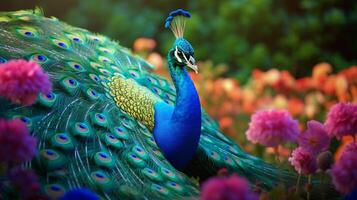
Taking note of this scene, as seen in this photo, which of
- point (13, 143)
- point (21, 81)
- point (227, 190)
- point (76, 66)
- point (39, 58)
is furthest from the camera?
point (76, 66)

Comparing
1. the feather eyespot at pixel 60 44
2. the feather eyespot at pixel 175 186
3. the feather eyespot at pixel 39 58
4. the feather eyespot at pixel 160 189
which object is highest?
the feather eyespot at pixel 60 44

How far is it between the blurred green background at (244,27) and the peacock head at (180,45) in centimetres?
430

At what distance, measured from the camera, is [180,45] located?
299 cm

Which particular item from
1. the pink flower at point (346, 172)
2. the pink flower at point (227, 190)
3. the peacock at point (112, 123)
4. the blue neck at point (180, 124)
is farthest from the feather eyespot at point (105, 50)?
the pink flower at point (227, 190)

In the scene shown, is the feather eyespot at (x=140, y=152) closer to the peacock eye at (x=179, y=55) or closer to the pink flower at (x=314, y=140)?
the peacock eye at (x=179, y=55)

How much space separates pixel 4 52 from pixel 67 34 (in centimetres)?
54

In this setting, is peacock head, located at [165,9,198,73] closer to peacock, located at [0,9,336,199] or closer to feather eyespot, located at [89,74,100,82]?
peacock, located at [0,9,336,199]

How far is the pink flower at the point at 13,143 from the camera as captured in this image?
6.71 feet

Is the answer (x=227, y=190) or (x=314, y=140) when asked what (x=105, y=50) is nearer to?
(x=314, y=140)

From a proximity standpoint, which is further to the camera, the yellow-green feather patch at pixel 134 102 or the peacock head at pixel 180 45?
the yellow-green feather patch at pixel 134 102

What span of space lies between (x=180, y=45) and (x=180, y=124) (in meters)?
0.35

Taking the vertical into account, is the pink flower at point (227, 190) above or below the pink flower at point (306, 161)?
below

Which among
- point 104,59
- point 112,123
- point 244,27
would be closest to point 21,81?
point 112,123

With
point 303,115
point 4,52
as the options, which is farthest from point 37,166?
point 303,115
